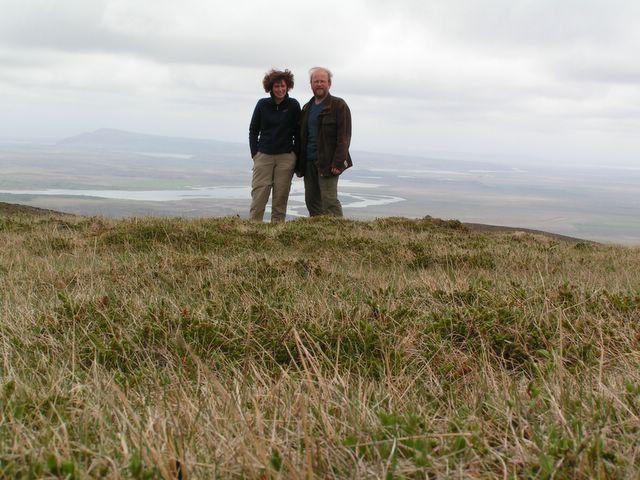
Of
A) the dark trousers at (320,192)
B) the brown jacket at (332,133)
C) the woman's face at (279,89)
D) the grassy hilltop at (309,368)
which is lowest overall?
the grassy hilltop at (309,368)

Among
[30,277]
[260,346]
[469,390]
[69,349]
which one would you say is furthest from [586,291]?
[30,277]

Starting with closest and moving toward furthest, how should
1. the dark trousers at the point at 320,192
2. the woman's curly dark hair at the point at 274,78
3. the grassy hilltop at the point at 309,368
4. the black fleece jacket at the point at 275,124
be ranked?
1. the grassy hilltop at the point at 309,368
2. the woman's curly dark hair at the point at 274,78
3. the black fleece jacket at the point at 275,124
4. the dark trousers at the point at 320,192

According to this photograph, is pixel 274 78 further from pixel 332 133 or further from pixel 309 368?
pixel 309 368

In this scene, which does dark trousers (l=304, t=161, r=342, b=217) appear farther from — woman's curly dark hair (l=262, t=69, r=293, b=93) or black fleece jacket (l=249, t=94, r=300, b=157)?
woman's curly dark hair (l=262, t=69, r=293, b=93)

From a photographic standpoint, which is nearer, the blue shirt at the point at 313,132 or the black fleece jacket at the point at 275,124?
the blue shirt at the point at 313,132

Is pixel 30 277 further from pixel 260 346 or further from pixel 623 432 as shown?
pixel 623 432

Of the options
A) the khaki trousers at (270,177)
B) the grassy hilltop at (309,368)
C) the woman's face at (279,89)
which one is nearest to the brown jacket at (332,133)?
the woman's face at (279,89)

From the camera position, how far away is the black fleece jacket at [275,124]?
38.2 feet

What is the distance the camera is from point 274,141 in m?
11.8

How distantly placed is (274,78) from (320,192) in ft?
8.59

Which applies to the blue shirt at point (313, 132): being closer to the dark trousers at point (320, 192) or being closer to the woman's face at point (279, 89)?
the dark trousers at point (320, 192)

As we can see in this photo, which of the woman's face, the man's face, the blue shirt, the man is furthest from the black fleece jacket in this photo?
the man's face

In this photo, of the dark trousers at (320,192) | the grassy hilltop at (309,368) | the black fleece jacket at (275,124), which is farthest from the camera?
the dark trousers at (320,192)

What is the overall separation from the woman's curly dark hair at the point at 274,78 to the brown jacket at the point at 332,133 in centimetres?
62
